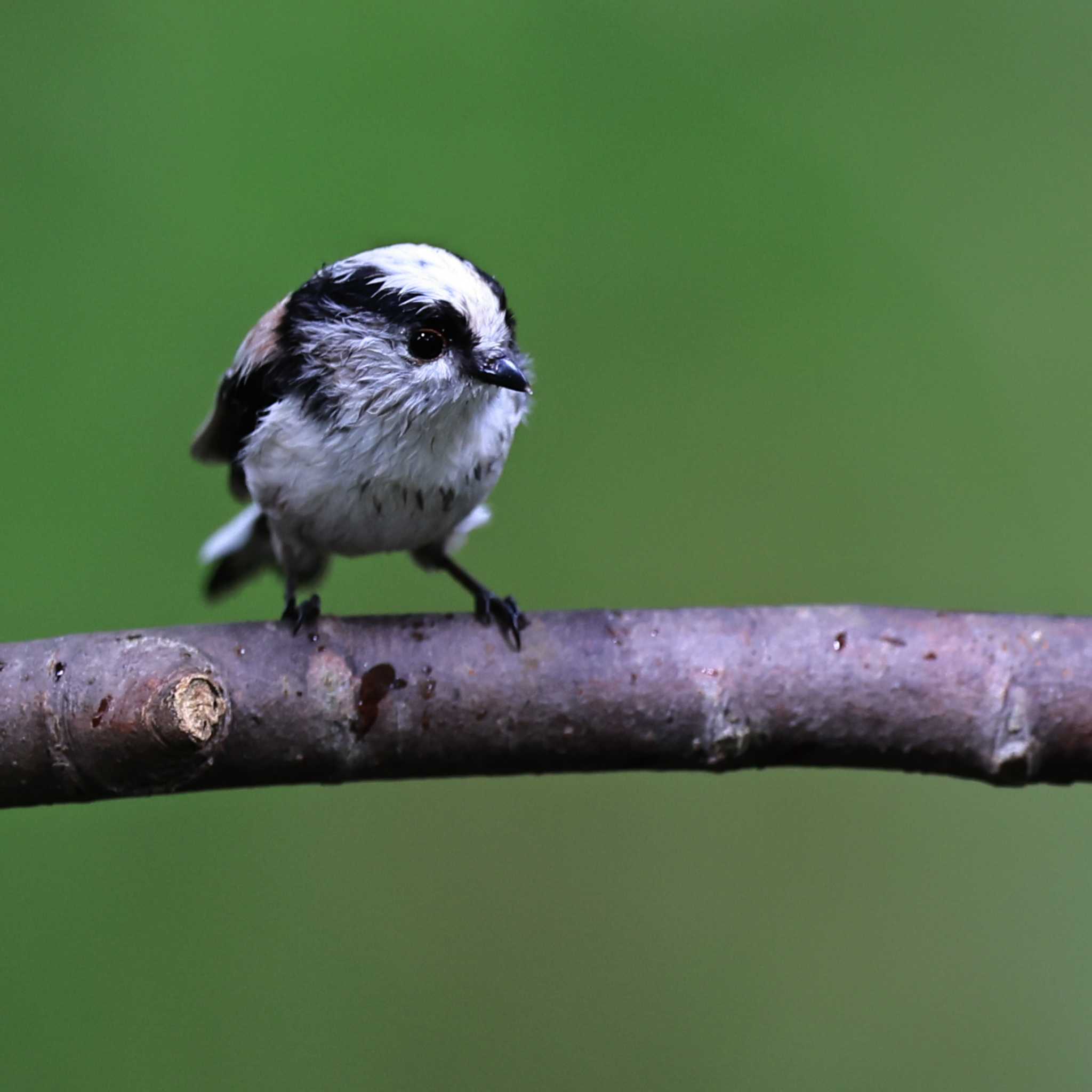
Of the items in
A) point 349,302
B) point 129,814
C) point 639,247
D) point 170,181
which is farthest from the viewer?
point 639,247

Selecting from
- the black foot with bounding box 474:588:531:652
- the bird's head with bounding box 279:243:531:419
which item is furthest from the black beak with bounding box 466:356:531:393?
the black foot with bounding box 474:588:531:652

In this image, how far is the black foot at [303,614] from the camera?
1.32 meters

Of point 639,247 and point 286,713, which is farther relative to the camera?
point 639,247

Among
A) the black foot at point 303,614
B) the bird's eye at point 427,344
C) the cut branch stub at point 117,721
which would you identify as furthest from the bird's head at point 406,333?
the cut branch stub at point 117,721

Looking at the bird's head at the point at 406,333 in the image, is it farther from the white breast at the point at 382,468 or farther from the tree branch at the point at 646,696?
the tree branch at the point at 646,696

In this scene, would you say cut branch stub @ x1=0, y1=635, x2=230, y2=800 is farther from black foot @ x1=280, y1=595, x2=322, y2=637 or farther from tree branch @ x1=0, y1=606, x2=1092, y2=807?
black foot @ x1=280, y1=595, x2=322, y2=637

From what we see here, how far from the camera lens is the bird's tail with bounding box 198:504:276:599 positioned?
1971mm

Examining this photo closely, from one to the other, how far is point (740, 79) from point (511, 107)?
44 cm

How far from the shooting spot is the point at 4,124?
7.38ft

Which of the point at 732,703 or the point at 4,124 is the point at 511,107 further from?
the point at 732,703

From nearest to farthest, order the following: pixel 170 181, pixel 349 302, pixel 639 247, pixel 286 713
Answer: pixel 286 713
pixel 349 302
pixel 170 181
pixel 639 247

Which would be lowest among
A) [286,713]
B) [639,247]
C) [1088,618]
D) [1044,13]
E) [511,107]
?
[286,713]

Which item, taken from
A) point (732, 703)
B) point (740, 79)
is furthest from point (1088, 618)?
point (740, 79)

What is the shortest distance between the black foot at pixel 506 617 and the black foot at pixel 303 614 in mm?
181
